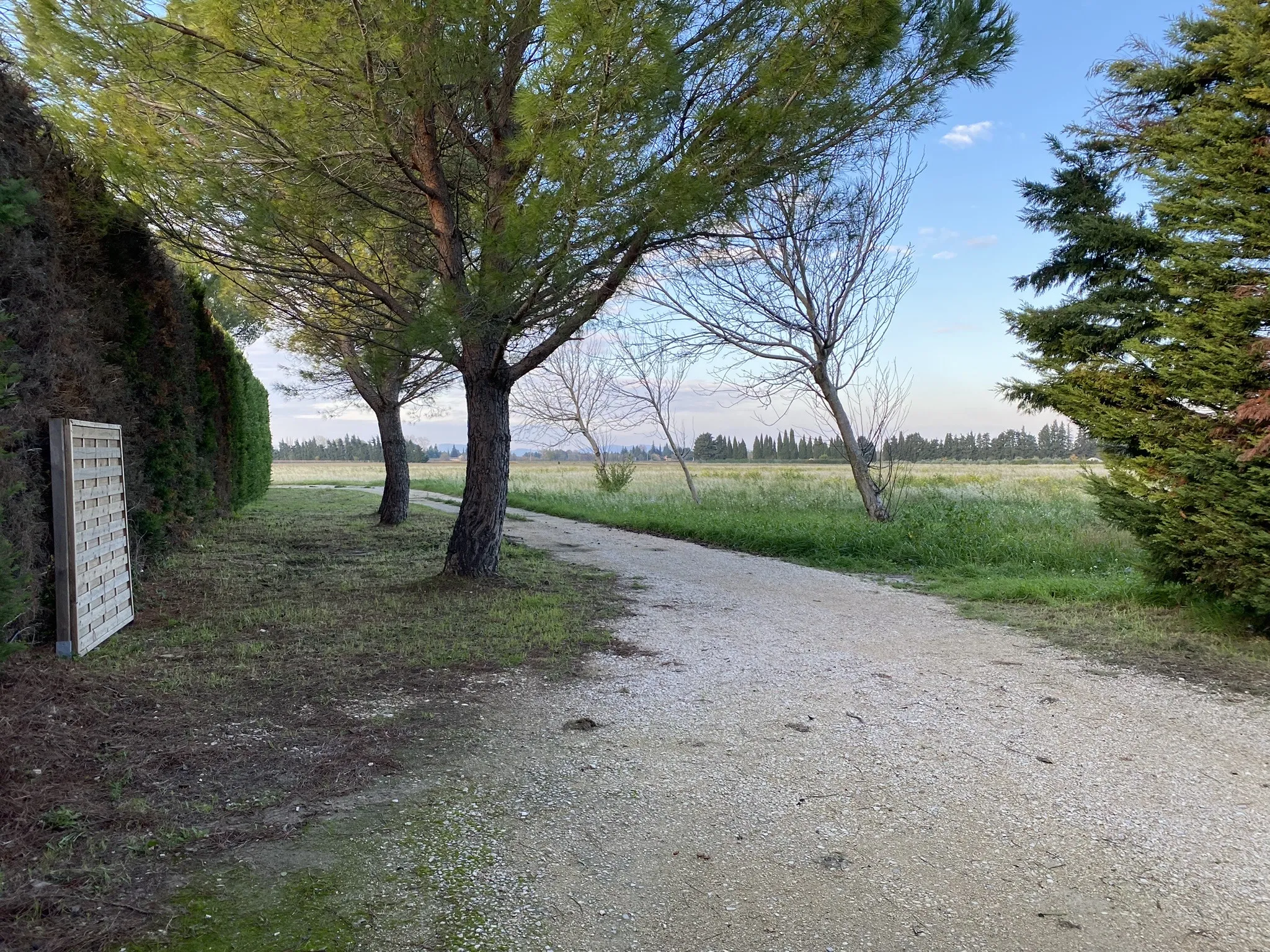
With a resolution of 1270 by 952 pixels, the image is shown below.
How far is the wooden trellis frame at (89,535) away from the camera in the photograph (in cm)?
422

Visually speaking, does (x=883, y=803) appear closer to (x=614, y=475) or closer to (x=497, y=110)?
(x=497, y=110)

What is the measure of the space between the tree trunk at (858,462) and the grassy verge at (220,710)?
576 centimetres

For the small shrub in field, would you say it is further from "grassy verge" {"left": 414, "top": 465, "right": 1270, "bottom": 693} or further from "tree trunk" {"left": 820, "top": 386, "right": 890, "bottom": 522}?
"tree trunk" {"left": 820, "top": 386, "right": 890, "bottom": 522}

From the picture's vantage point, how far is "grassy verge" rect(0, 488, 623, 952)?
2260 millimetres

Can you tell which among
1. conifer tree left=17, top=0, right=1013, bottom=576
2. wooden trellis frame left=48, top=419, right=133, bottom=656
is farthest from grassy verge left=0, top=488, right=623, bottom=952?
conifer tree left=17, top=0, right=1013, bottom=576

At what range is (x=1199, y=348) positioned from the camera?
16.4ft

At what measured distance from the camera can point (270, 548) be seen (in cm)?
889

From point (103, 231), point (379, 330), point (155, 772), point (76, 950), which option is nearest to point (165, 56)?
point (103, 231)

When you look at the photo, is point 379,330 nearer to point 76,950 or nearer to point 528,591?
point 528,591

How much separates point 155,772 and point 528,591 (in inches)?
150

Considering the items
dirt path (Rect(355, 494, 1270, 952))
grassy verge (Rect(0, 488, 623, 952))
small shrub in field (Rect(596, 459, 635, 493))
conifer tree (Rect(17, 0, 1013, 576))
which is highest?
conifer tree (Rect(17, 0, 1013, 576))

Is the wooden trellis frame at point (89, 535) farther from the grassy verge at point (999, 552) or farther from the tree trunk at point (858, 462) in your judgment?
the tree trunk at point (858, 462)

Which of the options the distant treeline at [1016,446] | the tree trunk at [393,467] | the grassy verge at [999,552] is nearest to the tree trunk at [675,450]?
the grassy verge at [999,552]

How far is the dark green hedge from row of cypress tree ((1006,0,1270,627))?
6.51m
